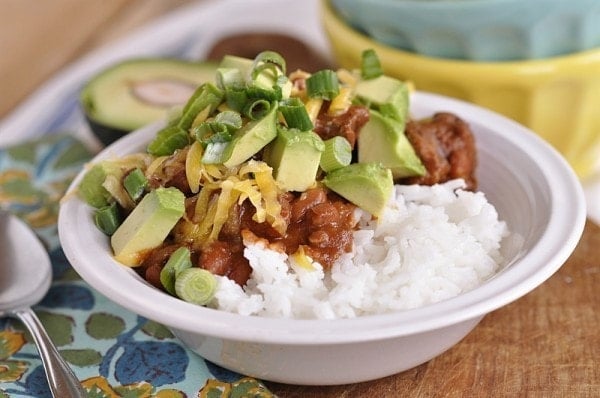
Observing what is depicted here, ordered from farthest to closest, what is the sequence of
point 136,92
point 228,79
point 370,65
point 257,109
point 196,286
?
1. point 136,92
2. point 370,65
3. point 228,79
4. point 257,109
5. point 196,286

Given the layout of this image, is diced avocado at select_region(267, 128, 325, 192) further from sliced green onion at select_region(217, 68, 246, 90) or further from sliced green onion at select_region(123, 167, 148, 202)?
sliced green onion at select_region(123, 167, 148, 202)

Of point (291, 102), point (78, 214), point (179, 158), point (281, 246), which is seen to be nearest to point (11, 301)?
point (78, 214)

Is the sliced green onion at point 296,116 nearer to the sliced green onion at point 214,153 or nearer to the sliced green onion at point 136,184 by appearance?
the sliced green onion at point 214,153

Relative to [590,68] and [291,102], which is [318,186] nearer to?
[291,102]

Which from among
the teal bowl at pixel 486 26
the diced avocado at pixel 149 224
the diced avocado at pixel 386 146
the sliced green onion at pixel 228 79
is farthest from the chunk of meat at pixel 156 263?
the teal bowl at pixel 486 26

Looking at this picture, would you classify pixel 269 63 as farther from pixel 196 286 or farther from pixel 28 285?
pixel 28 285

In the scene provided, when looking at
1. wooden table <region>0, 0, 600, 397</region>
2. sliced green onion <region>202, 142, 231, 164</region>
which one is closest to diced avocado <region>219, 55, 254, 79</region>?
sliced green onion <region>202, 142, 231, 164</region>

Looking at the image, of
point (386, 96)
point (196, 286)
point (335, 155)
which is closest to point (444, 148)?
point (386, 96)
